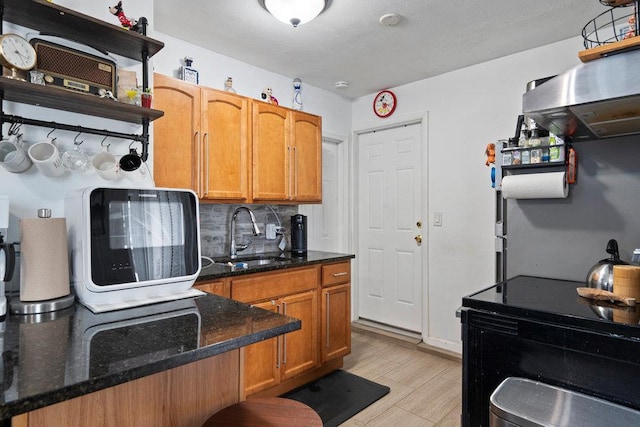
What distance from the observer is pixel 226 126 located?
8.19ft

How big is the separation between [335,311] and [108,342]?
6.68 feet

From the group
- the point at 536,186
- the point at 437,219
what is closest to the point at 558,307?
the point at 536,186

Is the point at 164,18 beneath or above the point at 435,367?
above

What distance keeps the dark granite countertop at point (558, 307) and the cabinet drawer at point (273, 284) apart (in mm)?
1172

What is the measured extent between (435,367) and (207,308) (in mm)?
2307

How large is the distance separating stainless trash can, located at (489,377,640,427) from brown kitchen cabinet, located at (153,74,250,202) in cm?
192

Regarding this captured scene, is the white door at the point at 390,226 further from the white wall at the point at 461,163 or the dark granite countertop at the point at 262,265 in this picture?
the dark granite countertop at the point at 262,265

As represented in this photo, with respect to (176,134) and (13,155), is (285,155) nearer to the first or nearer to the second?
(176,134)

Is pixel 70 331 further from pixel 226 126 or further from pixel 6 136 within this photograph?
pixel 226 126

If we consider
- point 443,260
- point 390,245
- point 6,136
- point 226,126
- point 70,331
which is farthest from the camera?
point 390,245

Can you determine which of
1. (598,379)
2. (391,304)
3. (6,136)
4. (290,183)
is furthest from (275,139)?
(598,379)

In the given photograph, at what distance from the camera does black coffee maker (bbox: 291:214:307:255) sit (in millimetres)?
2994

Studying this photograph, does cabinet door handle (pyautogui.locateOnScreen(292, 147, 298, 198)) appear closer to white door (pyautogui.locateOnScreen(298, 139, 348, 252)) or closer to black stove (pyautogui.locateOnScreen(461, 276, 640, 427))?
white door (pyautogui.locateOnScreen(298, 139, 348, 252))

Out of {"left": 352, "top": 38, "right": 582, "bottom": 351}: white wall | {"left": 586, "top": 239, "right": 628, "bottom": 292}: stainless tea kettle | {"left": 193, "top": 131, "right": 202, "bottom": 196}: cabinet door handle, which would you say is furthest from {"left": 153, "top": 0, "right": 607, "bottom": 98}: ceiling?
{"left": 586, "top": 239, "right": 628, "bottom": 292}: stainless tea kettle
